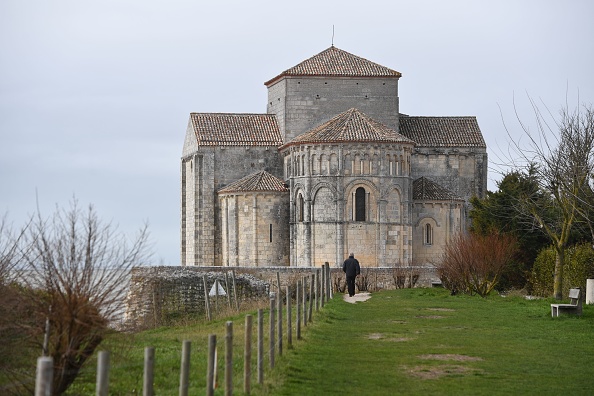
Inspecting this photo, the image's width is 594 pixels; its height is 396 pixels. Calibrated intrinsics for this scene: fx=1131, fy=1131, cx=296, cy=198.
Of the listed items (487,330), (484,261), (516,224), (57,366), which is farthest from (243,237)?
(57,366)

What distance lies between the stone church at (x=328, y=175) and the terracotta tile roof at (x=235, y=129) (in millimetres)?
56

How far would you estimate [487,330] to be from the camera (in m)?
21.5

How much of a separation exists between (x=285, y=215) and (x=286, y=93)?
6135mm

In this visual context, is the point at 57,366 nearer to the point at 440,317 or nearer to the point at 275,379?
the point at 275,379

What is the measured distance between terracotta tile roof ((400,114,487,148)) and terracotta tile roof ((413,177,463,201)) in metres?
2.07

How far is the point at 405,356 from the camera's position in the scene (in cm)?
1719

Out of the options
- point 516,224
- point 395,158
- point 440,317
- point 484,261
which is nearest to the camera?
point 440,317

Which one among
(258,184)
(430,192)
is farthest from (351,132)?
(430,192)

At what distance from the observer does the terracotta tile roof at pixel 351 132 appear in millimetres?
47094

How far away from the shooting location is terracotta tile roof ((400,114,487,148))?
52.2 meters

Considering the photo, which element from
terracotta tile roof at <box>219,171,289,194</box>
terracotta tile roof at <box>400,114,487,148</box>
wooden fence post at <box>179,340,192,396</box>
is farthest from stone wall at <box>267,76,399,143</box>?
wooden fence post at <box>179,340,192,396</box>

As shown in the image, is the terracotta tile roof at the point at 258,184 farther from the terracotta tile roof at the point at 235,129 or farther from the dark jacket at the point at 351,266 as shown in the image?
the dark jacket at the point at 351,266

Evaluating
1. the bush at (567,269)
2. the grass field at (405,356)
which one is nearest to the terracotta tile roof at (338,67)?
the bush at (567,269)

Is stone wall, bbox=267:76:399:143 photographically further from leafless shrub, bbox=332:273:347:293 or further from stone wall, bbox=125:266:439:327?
leafless shrub, bbox=332:273:347:293
